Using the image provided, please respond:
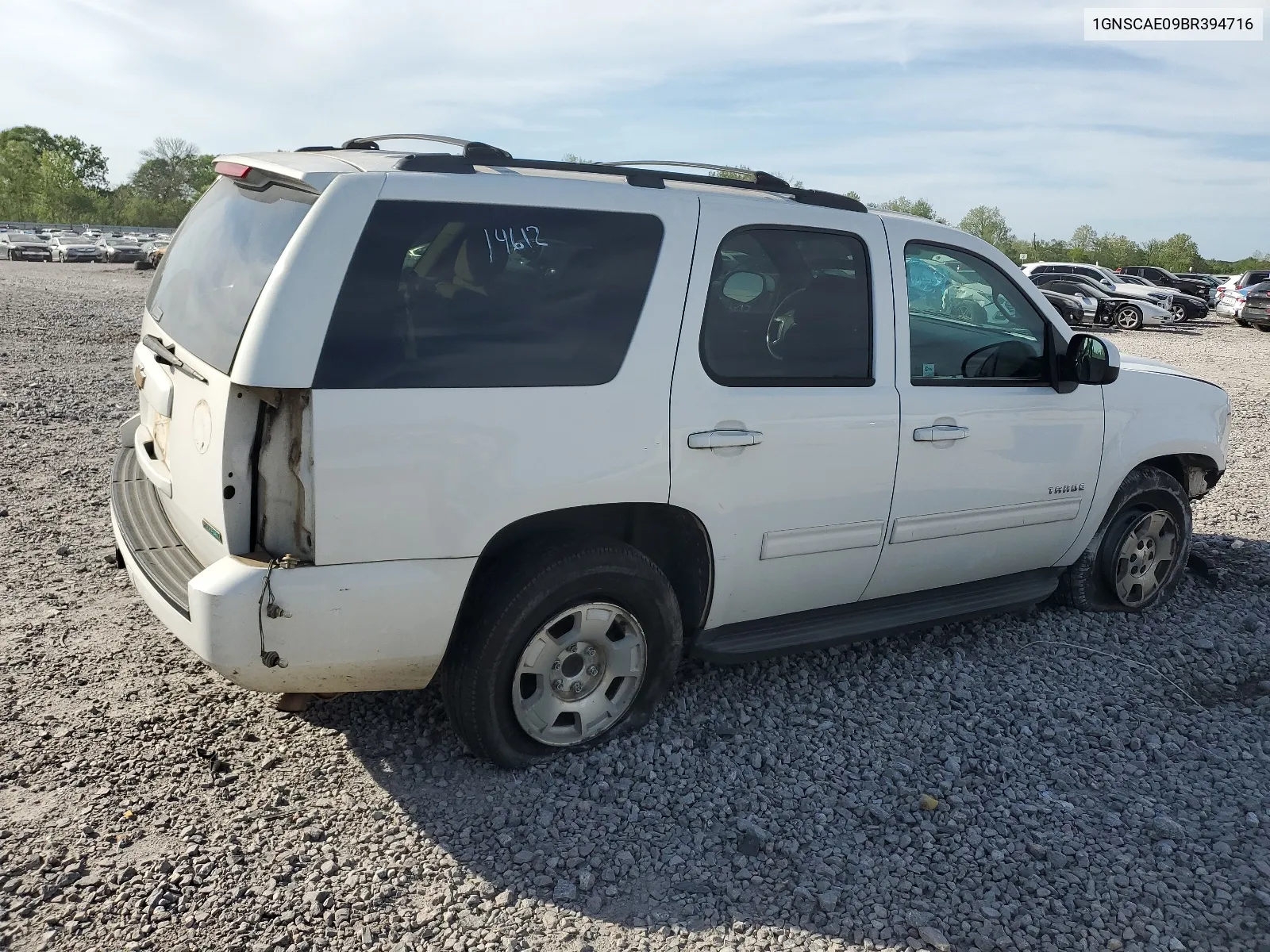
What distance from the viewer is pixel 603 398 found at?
3426 mm

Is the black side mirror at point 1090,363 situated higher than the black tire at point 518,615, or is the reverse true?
the black side mirror at point 1090,363

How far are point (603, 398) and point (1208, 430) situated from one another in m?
3.64

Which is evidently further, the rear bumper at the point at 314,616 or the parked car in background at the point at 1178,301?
the parked car in background at the point at 1178,301

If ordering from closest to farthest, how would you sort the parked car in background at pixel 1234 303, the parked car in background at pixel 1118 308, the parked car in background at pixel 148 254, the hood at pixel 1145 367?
1. the hood at pixel 1145 367
2. the parked car in background at pixel 1118 308
3. the parked car in background at pixel 1234 303
4. the parked car in background at pixel 148 254

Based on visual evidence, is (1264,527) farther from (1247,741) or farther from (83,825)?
(83,825)

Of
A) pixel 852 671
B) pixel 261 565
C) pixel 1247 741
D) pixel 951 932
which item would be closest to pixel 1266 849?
pixel 1247 741

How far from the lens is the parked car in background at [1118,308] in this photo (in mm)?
27516

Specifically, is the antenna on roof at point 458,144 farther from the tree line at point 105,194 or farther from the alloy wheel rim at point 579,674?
the tree line at point 105,194

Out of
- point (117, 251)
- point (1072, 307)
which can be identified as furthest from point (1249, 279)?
point (117, 251)

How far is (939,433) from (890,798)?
1.48 m

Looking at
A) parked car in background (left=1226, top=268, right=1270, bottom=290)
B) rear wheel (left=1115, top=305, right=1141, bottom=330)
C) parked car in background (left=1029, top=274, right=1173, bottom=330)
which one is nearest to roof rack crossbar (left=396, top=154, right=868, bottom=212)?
parked car in background (left=1029, top=274, right=1173, bottom=330)

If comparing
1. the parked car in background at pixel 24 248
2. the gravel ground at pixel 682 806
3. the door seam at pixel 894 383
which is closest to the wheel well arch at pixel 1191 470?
the gravel ground at pixel 682 806

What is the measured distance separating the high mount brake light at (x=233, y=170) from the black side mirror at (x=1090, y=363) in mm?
3496

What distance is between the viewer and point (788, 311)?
12.9ft
